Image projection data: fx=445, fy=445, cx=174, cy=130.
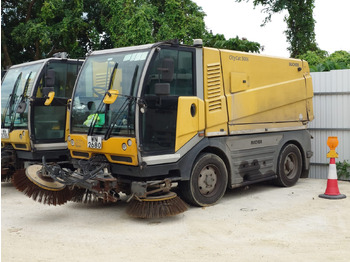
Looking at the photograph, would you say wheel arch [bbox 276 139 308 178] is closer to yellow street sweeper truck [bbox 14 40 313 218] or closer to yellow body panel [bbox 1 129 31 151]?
yellow street sweeper truck [bbox 14 40 313 218]

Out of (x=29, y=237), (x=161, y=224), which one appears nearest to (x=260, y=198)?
(x=161, y=224)

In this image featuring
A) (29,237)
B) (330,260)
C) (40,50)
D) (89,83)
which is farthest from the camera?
(40,50)

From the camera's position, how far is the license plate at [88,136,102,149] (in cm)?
637

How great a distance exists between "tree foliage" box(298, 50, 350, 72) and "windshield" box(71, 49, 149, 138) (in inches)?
275

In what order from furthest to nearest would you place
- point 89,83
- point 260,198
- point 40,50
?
1. point 40,50
2. point 260,198
3. point 89,83

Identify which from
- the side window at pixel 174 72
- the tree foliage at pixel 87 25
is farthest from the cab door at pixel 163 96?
the tree foliage at pixel 87 25

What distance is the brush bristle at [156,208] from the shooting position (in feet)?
20.3

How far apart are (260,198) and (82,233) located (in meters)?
3.45

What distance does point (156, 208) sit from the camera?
619cm

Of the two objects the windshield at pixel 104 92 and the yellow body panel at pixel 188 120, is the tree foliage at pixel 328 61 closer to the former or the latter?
the yellow body panel at pixel 188 120

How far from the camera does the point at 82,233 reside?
18.9 ft

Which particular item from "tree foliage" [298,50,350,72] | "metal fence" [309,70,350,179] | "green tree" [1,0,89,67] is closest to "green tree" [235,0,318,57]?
"tree foliage" [298,50,350,72]

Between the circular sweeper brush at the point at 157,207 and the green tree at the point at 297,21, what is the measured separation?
18037 mm

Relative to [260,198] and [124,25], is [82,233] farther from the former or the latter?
[124,25]
